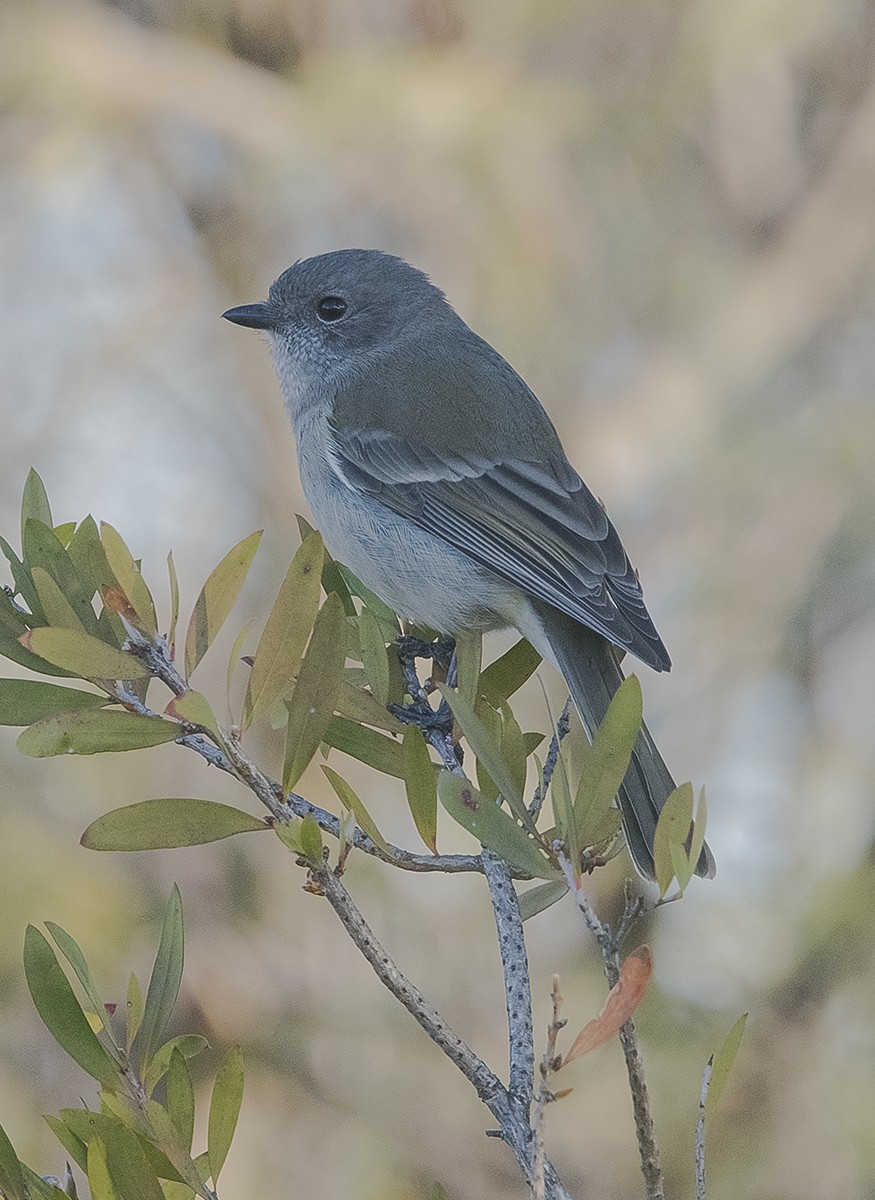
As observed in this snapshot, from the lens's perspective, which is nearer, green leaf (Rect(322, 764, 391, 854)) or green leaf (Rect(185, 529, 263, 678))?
green leaf (Rect(322, 764, 391, 854))

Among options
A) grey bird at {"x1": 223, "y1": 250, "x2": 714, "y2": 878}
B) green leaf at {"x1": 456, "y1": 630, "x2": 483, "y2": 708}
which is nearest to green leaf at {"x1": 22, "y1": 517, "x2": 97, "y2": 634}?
green leaf at {"x1": 456, "y1": 630, "x2": 483, "y2": 708}

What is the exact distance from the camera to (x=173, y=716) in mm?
1149

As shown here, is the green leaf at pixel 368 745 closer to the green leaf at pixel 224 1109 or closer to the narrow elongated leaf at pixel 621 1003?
the green leaf at pixel 224 1109

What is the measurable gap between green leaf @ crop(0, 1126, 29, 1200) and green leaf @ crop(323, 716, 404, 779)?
0.53 meters

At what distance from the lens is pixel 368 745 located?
144cm

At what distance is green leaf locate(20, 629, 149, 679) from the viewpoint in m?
1.08

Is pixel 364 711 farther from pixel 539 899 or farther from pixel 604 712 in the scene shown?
pixel 604 712

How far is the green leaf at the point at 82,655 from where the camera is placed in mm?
1084

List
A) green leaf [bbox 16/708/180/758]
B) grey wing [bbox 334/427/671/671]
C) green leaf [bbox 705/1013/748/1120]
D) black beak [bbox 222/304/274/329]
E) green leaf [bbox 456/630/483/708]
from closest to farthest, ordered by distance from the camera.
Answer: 1. green leaf [bbox 705/1013/748/1120]
2. green leaf [bbox 16/708/180/758]
3. green leaf [bbox 456/630/483/708]
4. grey wing [bbox 334/427/671/671]
5. black beak [bbox 222/304/274/329]

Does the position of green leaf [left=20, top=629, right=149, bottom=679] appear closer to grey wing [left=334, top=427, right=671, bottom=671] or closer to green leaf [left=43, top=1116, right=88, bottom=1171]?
green leaf [left=43, top=1116, right=88, bottom=1171]

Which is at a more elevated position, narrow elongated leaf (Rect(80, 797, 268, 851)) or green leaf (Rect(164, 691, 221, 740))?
green leaf (Rect(164, 691, 221, 740))

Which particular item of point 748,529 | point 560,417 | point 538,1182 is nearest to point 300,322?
point 560,417

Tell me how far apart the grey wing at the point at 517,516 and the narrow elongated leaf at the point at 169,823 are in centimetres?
121

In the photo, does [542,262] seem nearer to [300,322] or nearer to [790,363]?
[790,363]
